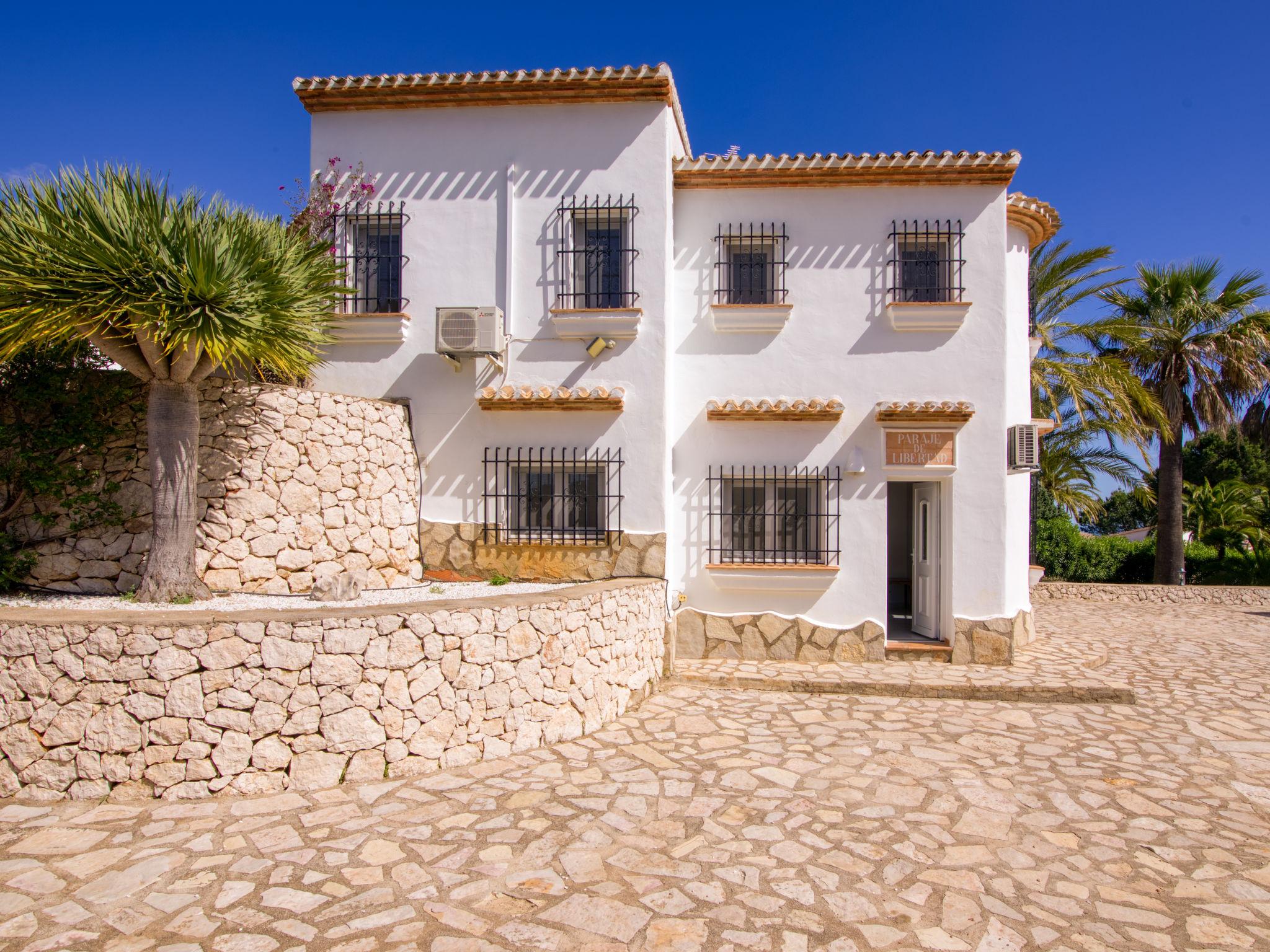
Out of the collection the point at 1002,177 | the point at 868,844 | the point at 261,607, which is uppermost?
the point at 1002,177

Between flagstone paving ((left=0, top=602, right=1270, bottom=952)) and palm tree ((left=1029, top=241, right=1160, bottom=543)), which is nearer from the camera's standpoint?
flagstone paving ((left=0, top=602, right=1270, bottom=952))

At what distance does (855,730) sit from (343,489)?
577 centimetres

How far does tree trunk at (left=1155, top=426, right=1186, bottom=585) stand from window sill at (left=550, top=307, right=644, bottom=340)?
1439 centimetres

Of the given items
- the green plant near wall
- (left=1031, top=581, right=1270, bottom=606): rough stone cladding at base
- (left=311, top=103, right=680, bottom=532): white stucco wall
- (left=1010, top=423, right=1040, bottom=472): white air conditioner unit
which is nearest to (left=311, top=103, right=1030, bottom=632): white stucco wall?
(left=311, top=103, right=680, bottom=532): white stucco wall

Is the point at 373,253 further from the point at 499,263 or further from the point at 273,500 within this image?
the point at 273,500

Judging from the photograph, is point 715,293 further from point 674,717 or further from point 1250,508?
point 1250,508

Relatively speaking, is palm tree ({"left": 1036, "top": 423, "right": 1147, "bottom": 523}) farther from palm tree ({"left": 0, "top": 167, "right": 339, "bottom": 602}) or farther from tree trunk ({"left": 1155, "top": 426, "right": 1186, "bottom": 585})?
palm tree ({"left": 0, "top": 167, "right": 339, "bottom": 602})

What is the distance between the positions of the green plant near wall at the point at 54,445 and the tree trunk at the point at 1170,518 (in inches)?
767

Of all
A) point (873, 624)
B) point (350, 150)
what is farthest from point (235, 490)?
point (873, 624)

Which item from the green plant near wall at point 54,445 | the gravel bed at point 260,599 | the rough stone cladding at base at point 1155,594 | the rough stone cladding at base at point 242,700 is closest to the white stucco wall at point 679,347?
the gravel bed at point 260,599

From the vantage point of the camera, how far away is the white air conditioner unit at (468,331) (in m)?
8.25

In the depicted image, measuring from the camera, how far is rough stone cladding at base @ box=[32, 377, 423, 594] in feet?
23.2

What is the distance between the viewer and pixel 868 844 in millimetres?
4559

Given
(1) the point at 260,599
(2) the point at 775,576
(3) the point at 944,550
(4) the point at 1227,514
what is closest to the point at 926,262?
(3) the point at 944,550
